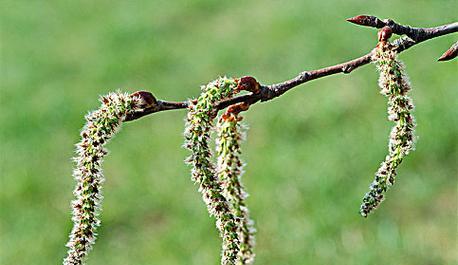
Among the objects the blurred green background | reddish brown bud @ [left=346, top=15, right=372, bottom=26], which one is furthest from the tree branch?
the blurred green background

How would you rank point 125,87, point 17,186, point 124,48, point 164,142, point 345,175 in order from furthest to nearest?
point 124,48 → point 125,87 → point 164,142 → point 17,186 → point 345,175

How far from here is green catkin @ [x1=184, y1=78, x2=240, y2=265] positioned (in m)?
0.91

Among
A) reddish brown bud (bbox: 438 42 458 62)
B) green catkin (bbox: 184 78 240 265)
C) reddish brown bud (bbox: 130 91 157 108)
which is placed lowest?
green catkin (bbox: 184 78 240 265)

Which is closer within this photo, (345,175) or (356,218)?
(356,218)

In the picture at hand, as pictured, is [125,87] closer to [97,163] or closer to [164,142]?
[164,142]

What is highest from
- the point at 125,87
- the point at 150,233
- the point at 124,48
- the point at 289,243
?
the point at 124,48

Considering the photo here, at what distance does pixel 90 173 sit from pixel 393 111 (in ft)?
1.32

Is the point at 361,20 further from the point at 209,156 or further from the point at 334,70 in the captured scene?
the point at 209,156

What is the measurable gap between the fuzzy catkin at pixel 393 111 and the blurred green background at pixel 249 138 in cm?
205

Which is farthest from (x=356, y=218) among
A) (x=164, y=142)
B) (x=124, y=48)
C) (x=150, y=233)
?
(x=124, y=48)

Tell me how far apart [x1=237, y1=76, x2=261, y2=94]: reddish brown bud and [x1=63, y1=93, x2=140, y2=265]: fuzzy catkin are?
16 cm

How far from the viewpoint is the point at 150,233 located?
3572 millimetres

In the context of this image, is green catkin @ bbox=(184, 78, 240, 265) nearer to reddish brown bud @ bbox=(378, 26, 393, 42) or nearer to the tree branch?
the tree branch

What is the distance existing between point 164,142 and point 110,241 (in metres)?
0.96
